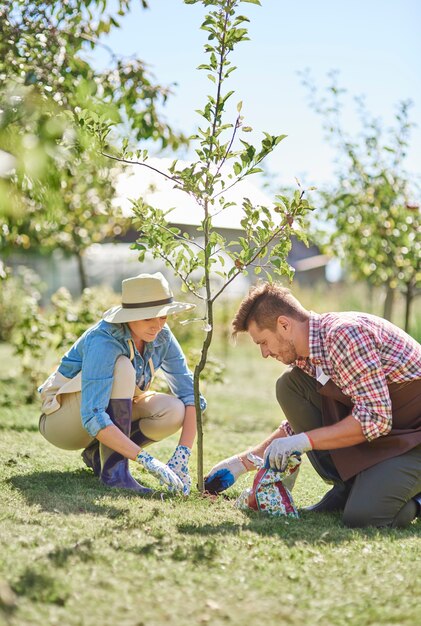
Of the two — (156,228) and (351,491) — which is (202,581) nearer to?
(351,491)

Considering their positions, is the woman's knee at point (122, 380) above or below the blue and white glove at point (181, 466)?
above

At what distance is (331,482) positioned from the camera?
3721 mm


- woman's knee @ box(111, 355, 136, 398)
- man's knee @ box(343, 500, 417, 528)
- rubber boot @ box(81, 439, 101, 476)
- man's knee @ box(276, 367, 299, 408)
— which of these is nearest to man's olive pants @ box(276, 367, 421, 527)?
man's knee @ box(343, 500, 417, 528)

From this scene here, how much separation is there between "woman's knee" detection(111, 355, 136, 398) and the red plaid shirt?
0.86m

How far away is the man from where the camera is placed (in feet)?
10.8

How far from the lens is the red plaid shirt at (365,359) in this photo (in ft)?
10.8

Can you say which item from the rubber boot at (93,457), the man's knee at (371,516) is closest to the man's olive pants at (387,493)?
the man's knee at (371,516)

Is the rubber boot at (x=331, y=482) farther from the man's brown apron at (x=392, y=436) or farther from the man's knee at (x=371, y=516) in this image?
the man's knee at (x=371, y=516)

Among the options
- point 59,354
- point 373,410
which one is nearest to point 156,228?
point 373,410

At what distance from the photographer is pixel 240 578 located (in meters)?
2.49

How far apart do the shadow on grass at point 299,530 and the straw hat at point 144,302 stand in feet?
3.41

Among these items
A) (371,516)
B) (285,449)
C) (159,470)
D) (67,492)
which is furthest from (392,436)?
(67,492)

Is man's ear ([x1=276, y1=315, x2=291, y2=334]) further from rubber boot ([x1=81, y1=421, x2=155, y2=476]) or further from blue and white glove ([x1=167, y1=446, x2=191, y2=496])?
rubber boot ([x1=81, y1=421, x2=155, y2=476])

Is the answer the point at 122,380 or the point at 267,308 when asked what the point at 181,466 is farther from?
the point at 267,308
